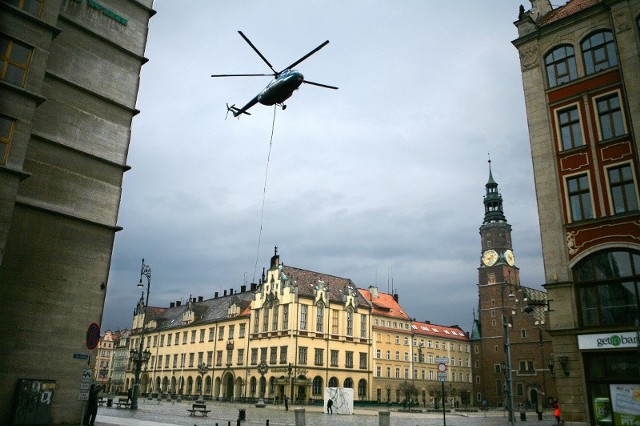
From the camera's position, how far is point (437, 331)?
9662cm

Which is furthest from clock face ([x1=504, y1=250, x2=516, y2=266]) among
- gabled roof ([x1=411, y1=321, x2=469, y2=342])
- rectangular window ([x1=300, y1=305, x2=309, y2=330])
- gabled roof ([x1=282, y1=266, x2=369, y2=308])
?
rectangular window ([x1=300, y1=305, x2=309, y2=330])

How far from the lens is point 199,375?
78688mm

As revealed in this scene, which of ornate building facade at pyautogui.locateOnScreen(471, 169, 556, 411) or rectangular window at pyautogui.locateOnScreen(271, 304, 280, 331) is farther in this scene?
ornate building facade at pyautogui.locateOnScreen(471, 169, 556, 411)

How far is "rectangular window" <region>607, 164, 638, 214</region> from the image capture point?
22266mm

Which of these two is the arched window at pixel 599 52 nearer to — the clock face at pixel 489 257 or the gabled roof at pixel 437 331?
the gabled roof at pixel 437 331

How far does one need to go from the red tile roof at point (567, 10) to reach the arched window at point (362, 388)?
5579 cm

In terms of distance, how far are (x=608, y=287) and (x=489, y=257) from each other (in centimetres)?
7821

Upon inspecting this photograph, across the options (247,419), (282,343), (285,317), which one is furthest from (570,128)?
(282,343)

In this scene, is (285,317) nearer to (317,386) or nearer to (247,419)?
(317,386)

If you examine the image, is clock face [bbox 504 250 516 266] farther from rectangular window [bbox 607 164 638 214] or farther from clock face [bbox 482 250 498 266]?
rectangular window [bbox 607 164 638 214]

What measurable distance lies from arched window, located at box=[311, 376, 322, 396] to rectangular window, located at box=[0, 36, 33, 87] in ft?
178

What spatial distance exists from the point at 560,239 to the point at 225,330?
200 feet

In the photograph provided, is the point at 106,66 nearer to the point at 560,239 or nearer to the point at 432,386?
the point at 560,239

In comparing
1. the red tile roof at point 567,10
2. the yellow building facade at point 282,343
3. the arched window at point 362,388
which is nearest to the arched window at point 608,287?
the red tile roof at point 567,10
